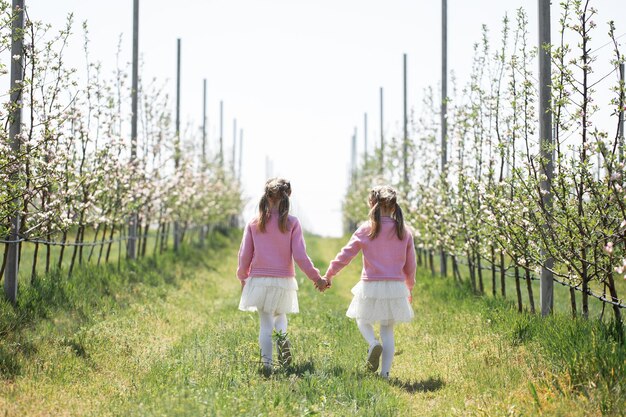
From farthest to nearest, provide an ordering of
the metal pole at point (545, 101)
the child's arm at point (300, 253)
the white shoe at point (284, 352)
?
the metal pole at point (545, 101) < the child's arm at point (300, 253) < the white shoe at point (284, 352)

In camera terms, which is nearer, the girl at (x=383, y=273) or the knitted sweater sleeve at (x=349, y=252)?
the girl at (x=383, y=273)

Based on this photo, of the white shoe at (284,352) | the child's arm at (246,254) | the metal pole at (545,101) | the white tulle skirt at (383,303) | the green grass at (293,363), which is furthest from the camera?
the metal pole at (545,101)

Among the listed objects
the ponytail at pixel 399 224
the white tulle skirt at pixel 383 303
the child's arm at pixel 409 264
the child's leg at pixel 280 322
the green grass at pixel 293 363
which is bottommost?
the green grass at pixel 293 363

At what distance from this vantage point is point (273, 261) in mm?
6977

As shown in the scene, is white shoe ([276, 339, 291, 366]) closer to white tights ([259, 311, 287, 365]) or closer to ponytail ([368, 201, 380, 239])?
white tights ([259, 311, 287, 365])

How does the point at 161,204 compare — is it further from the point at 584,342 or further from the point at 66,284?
the point at 584,342

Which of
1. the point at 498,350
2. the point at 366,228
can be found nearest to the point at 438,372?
the point at 498,350

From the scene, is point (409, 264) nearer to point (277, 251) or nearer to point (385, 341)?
point (385, 341)

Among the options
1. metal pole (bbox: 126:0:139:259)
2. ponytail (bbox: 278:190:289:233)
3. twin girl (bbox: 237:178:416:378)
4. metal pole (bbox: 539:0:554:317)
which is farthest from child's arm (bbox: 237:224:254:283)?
metal pole (bbox: 126:0:139:259)

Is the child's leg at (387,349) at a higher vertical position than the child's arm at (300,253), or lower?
lower

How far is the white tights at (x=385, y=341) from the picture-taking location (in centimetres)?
685

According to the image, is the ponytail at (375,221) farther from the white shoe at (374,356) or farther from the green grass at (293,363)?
the green grass at (293,363)

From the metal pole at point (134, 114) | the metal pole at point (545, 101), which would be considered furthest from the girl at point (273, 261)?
the metal pole at point (134, 114)

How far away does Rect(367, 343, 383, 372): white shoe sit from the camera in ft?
22.1
